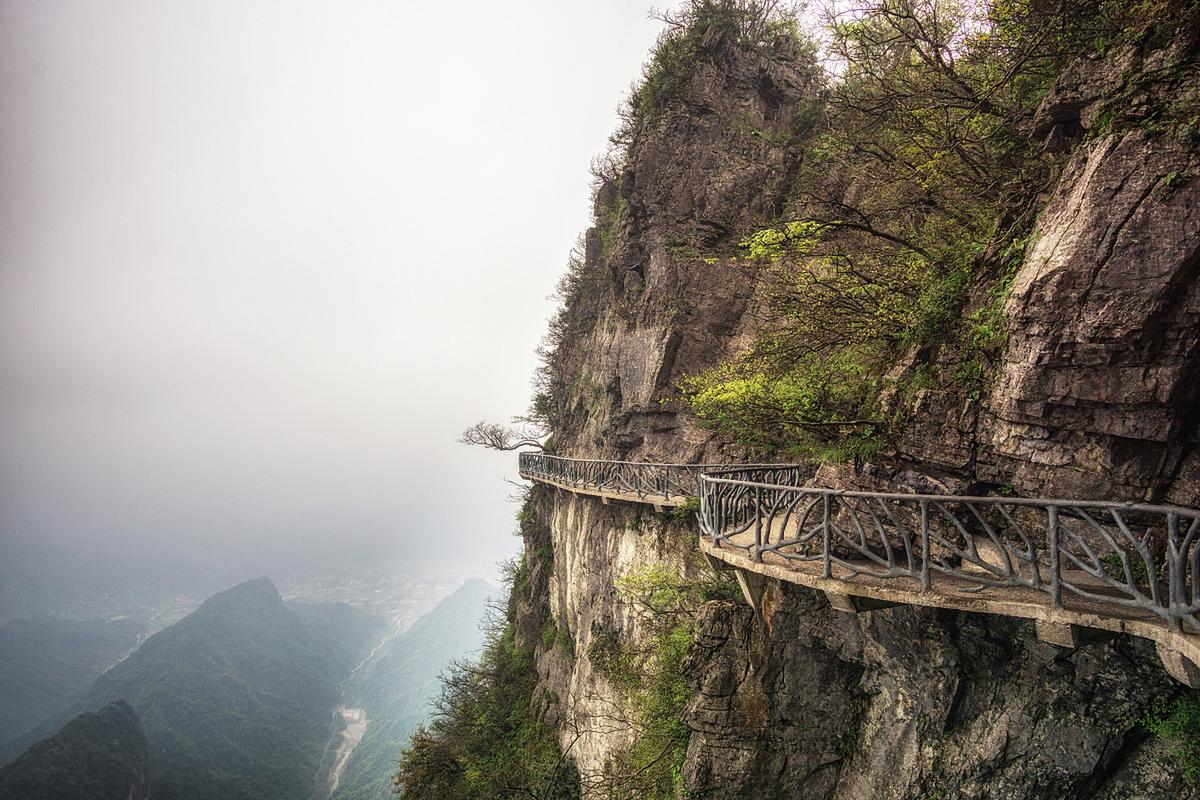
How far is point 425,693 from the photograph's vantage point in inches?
4774

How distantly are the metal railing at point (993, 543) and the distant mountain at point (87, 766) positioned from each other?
3708 inches

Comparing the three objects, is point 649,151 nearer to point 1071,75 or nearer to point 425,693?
point 1071,75

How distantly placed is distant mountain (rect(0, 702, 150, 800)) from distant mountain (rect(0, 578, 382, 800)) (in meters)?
9.26

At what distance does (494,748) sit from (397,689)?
13913 centimetres

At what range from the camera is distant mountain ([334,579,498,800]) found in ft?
259

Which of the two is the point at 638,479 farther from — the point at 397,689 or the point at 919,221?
the point at 397,689

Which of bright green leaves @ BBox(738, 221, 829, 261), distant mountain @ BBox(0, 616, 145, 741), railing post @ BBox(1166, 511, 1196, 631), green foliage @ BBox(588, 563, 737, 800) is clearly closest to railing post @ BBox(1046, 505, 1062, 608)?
railing post @ BBox(1166, 511, 1196, 631)

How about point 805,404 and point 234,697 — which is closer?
point 805,404

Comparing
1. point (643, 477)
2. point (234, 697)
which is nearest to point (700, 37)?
point (643, 477)

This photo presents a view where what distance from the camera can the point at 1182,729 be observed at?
3.79 metres

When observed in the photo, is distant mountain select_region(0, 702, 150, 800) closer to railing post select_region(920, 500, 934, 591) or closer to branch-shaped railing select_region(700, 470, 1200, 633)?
branch-shaped railing select_region(700, 470, 1200, 633)

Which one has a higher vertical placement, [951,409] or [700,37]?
[700,37]

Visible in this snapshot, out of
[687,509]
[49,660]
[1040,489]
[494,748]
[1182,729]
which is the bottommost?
[49,660]

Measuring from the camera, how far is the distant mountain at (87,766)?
58531 millimetres
